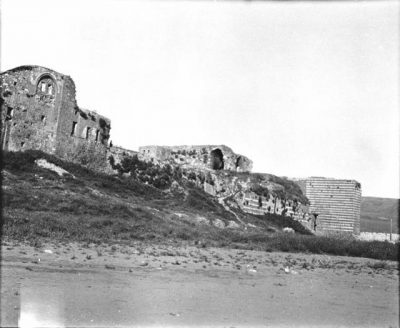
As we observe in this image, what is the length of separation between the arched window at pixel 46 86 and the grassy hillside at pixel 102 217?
16.4 feet

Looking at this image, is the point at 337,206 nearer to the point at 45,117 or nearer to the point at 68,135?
the point at 68,135

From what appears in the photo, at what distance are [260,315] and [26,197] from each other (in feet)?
47.7

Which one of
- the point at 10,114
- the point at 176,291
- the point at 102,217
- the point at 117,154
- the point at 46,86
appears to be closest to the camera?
the point at 176,291

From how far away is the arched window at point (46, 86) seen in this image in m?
28.4

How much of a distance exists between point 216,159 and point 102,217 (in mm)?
29038

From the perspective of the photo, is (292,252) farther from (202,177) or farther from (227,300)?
(202,177)

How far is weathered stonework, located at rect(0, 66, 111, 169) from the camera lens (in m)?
26.9

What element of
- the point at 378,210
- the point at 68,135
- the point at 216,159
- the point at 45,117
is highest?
the point at 216,159

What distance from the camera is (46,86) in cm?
2873

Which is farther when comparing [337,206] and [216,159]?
[337,206]

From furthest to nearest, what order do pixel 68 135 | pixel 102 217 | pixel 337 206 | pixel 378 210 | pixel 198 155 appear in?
pixel 378 210, pixel 337 206, pixel 198 155, pixel 68 135, pixel 102 217

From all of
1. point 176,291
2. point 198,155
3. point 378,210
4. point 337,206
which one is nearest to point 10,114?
point 198,155

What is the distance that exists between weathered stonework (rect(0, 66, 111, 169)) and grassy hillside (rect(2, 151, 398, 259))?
1.72m

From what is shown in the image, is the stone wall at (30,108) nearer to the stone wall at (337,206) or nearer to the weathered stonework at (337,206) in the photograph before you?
the weathered stonework at (337,206)
